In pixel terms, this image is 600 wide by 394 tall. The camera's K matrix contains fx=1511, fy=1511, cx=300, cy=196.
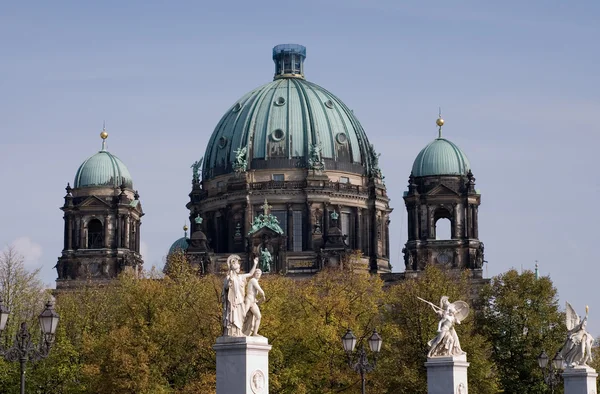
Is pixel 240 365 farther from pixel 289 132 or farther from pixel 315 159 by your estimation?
pixel 289 132

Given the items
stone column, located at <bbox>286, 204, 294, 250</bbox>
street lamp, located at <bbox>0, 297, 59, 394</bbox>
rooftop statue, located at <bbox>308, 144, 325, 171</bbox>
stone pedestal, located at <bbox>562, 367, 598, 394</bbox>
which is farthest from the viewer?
rooftop statue, located at <bbox>308, 144, 325, 171</bbox>

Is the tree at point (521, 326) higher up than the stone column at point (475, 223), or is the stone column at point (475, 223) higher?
the stone column at point (475, 223)

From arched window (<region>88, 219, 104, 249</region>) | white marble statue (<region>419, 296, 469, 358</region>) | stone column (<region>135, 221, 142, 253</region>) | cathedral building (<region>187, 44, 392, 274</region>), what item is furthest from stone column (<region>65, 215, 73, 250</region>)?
white marble statue (<region>419, 296, 469, 358</region>)

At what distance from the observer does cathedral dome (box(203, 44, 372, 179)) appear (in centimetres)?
14450

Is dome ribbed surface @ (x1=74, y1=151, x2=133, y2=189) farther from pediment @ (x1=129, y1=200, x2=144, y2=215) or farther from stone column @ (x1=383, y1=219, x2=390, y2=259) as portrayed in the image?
stone column @ (x1=383, y1=219, x2=390, y2=259)

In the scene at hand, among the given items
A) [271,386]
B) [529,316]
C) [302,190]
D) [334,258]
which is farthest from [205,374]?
[302,190]

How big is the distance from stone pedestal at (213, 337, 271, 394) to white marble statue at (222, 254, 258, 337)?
1.19 ft

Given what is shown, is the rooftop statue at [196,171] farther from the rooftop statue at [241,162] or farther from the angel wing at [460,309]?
the angel wing at [460,309]

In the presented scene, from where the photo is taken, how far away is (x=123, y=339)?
78438mm

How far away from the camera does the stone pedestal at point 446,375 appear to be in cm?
5653

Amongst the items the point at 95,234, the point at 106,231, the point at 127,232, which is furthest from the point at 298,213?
the point at 95,234

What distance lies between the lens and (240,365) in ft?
156

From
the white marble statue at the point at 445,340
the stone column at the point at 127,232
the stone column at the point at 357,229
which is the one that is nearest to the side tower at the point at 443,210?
the stone column at the point at 357,229

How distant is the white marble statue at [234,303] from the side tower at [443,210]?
274 feet
